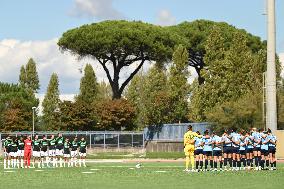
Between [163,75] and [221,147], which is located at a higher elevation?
[163,75]

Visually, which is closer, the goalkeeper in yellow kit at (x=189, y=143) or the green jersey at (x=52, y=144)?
the goalkeeper in yellow kit at (x=189, y=143)

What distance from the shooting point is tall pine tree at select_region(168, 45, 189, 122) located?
3307 inches

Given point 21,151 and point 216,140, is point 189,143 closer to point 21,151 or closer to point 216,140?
point 216,140

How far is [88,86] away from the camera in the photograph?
11038 cm

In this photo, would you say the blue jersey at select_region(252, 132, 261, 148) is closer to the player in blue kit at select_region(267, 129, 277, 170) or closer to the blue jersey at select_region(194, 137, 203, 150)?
the player in blue kit at select_region(267, 129, 277, 170)

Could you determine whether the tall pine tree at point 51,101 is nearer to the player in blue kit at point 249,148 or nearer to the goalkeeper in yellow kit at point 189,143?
the player in blue kit at point 249,148

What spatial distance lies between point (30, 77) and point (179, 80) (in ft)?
122

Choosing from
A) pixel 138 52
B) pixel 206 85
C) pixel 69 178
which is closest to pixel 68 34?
pixel 138 52

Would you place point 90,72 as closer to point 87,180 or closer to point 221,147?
point 221,147

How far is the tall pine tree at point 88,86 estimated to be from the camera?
109750 mm

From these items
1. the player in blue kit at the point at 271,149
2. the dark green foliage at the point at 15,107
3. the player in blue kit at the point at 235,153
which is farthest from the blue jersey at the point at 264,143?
the dark green foliage at the point at 15,107

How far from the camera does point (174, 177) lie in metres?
31.4

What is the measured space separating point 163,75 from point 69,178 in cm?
6652

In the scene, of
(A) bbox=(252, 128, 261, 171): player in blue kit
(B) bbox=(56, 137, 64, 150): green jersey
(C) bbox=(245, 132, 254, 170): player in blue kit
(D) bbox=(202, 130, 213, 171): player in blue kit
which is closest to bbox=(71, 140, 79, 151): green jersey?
(B) bbox=(56, 137, 64, 150): green jersey
